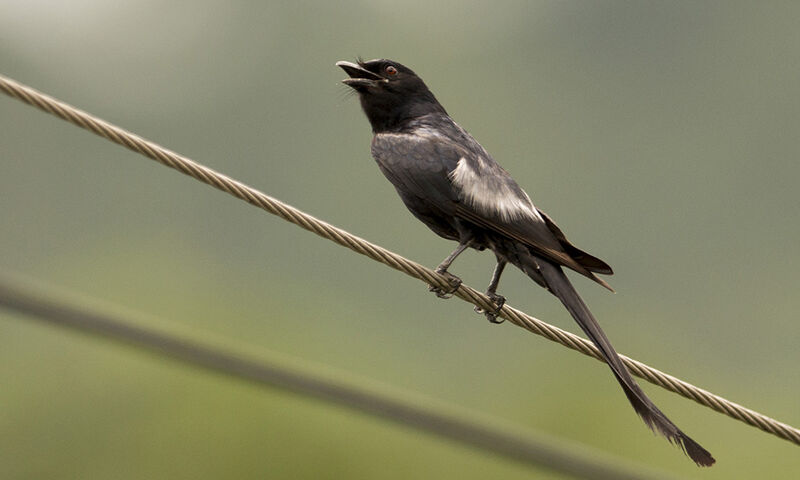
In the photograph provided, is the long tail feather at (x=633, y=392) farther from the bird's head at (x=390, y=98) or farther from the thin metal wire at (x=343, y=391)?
the bird's head at (x=390, y=98)

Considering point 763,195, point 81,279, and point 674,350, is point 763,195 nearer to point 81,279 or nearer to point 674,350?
point 674,350

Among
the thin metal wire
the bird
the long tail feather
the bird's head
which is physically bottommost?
the thin metal wire

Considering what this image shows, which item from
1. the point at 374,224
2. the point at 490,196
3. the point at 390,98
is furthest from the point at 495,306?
the point at 374,224

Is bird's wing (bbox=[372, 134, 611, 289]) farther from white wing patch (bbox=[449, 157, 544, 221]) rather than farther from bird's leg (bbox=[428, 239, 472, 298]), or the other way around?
bird's leg (bbox=[428, 239, 472, 298])

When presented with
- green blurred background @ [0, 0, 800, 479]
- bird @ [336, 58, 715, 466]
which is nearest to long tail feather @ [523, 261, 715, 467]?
bird @ [336, 58, 715, 466]

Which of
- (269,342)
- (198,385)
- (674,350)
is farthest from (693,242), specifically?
(198,385)
